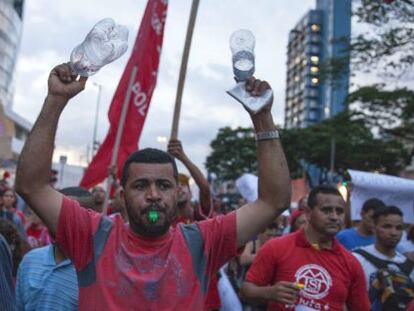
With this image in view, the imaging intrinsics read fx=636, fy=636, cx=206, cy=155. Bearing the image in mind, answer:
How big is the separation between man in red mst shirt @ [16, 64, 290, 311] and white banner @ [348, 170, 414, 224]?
14.2 feet

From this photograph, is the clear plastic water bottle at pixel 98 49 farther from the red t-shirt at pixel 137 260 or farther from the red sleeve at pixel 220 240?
the red sleeve at pixel 220 240

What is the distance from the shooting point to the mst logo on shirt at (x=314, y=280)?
3.86m

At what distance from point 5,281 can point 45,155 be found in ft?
2.76

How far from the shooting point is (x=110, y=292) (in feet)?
7.89

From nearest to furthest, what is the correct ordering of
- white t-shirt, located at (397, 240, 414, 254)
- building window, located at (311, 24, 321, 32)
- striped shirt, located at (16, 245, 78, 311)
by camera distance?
striped shirt, located at (16, 245, 78, 311)
white t-shirt, located at (397, 240, 414, 254)
building window, located at (311, 24, 321, 32)

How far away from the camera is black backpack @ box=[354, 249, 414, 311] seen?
438 cm

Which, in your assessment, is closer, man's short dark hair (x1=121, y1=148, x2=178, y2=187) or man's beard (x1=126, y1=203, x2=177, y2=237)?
man's beard (x1=126, y1=203, x2=177, y2=237)

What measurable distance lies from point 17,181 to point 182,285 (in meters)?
0.74

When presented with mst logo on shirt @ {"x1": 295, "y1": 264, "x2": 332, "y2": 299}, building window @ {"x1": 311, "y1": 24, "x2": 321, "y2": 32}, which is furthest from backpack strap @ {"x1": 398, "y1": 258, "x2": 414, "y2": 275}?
building window @ {"x1": 311, "y1": 24, "x2": 321, "y2": 32}

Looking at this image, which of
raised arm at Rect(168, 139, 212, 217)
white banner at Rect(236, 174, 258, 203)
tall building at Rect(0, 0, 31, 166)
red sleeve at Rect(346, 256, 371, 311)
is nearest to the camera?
red sleeve at Rect(346, 256, 371, 311)

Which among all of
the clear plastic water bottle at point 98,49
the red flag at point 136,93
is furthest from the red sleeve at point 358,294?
the red flag at point 136,93

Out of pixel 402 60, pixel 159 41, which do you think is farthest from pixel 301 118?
pixel 159 41

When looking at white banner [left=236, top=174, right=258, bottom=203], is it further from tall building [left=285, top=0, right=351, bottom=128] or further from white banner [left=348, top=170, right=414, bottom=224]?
tall building [left=285, top=0, right=351, bottom=128]

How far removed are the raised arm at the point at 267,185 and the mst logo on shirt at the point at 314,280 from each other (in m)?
1.44
